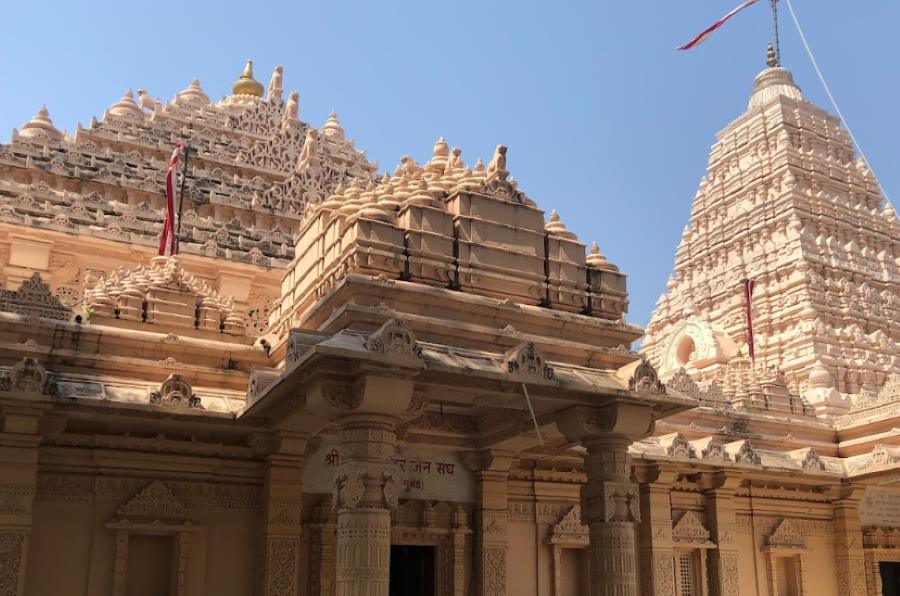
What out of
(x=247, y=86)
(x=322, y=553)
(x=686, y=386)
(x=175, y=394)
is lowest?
(x=322, y=553)

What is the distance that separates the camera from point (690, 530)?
19062 mm

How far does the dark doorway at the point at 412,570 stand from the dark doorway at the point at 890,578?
41.8 ft

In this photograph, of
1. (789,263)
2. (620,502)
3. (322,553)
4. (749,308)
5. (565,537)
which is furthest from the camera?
(789,263)

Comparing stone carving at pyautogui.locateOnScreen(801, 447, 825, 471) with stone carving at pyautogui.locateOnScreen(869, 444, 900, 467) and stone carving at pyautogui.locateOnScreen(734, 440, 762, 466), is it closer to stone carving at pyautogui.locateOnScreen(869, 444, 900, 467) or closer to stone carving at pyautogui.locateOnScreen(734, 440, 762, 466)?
stone carving at pyautogui.locateOnScreen(869, 444, 900, 467)

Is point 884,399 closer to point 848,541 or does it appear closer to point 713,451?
point 848,541

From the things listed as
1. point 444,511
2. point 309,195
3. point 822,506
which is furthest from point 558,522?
point 309,195

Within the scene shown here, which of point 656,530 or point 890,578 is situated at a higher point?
point 656,530

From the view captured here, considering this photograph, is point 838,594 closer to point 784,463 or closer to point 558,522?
point 784,463

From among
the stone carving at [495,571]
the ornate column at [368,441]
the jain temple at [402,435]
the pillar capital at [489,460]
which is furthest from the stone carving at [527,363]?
the stone carving at [495,571]

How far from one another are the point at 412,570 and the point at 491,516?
200 cm

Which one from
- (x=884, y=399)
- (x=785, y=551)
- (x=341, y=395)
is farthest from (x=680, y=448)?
(x=341, y=395)

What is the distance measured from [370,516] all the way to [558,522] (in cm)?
682

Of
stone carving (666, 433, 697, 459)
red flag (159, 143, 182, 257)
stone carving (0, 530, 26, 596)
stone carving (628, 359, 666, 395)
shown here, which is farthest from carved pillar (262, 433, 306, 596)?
stone carving (666, 433, 697, 459)

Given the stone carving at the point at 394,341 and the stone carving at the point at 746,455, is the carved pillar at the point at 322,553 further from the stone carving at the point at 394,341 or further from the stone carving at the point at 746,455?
the stone carving at the point at 746,455
